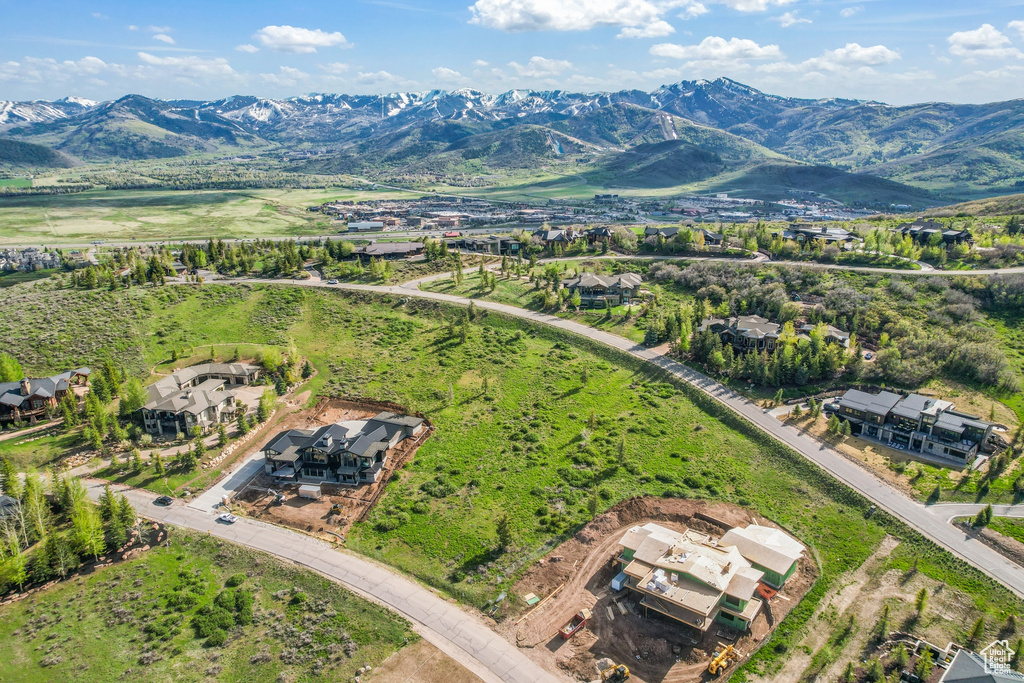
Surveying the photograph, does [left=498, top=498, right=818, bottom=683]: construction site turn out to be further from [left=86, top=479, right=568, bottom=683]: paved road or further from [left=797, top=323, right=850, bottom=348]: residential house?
[left=797, top=323, right=850, bottom=348]: residential house

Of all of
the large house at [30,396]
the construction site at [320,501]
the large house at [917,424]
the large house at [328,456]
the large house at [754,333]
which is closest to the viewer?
the construction site at [320,501]

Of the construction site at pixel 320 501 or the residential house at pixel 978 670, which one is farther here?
the construction site at pixel 320 501

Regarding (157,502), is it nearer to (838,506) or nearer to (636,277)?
(838,506)

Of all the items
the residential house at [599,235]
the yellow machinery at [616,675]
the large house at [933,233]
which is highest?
the large house at [933,233]

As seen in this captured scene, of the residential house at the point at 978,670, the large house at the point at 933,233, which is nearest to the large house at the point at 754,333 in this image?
the residential house at the point at 978,670

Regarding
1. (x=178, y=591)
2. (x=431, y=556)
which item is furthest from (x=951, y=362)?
(x=178, y=591)

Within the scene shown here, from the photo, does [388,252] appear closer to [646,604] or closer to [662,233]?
[662,233]

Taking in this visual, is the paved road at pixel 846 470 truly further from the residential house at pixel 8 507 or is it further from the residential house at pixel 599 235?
the residential house at pixel 8 507
